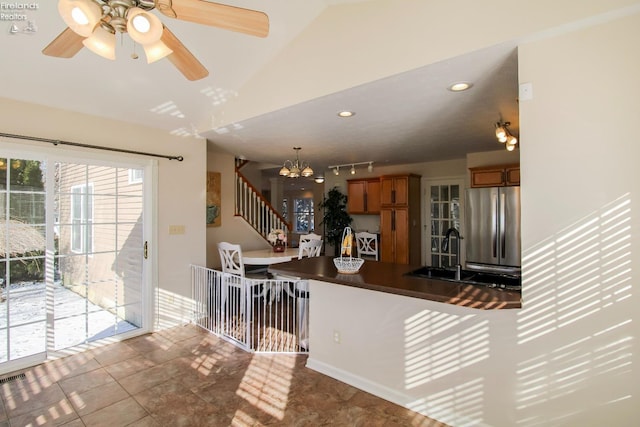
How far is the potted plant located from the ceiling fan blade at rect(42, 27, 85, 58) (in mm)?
5478

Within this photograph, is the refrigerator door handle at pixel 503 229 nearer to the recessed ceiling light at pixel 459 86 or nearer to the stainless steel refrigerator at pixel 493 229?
the stainless steel refrigerator at pixel 493 229

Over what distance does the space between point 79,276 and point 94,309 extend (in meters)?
0.40

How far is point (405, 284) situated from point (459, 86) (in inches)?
61.8

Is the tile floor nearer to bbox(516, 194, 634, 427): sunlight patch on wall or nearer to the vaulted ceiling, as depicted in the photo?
bbox(516, 194, 634, 427): sunlight patch on wall

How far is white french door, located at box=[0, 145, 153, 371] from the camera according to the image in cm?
294

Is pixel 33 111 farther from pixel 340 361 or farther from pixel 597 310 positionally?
pixel 597 310

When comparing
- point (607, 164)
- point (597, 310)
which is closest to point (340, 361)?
point (597, 310)

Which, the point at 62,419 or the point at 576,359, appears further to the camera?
the point at 62,419

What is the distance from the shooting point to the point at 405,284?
2252mm

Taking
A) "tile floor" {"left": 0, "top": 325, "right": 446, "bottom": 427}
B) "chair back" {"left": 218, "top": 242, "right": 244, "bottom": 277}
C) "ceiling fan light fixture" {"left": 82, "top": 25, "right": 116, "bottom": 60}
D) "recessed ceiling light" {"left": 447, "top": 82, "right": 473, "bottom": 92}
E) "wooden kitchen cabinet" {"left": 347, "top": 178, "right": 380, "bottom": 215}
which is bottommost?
"tile floor" {"left": 0, "top": 325, "right": 446, "bottom": 427}

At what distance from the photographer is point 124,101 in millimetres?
3246

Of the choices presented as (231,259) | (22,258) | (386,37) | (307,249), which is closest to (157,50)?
(386,37)

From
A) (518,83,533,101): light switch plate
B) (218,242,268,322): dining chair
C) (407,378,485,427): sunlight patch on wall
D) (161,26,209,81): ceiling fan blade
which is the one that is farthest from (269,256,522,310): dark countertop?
(161,26,209,81): ceiling fan blade

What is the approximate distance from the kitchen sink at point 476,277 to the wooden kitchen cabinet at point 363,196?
11.9 feet
